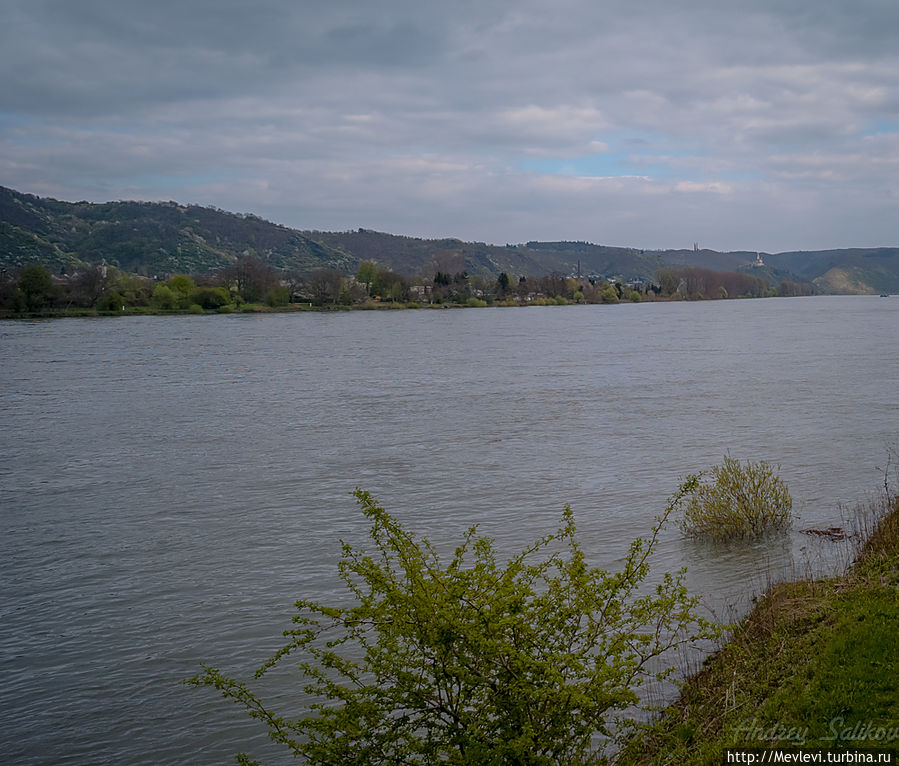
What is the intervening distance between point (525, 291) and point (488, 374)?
139 metres

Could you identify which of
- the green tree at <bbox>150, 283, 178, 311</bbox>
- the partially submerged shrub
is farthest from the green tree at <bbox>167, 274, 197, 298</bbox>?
the partially submerged shrub

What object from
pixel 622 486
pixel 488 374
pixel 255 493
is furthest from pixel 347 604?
pixel 488 374

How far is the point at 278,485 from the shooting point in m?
19.3

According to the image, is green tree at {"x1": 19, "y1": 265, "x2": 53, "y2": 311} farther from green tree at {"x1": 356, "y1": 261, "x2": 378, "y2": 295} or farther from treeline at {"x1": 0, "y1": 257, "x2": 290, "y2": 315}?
green tree at {"x1": 356, "y1": 261, "x2": 378, "y2": 295}

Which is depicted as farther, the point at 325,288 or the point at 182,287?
the point at 325,288

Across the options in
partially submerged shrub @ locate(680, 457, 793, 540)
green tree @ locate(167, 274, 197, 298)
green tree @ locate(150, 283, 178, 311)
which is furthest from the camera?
green tree @ locate(167, 274, 197, 298)

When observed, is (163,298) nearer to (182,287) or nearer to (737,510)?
(182,287)

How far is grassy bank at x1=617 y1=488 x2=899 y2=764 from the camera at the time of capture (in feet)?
19.2

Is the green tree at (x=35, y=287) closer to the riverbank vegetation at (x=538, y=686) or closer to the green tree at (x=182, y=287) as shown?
the green tree at (x=182, y=287)

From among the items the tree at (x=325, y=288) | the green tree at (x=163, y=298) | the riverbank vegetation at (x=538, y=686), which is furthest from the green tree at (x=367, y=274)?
the riverbank vegetation at (x=538, y=686)

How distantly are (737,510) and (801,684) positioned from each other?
8042 mm

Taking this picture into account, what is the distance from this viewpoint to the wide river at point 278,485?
9836 mm
